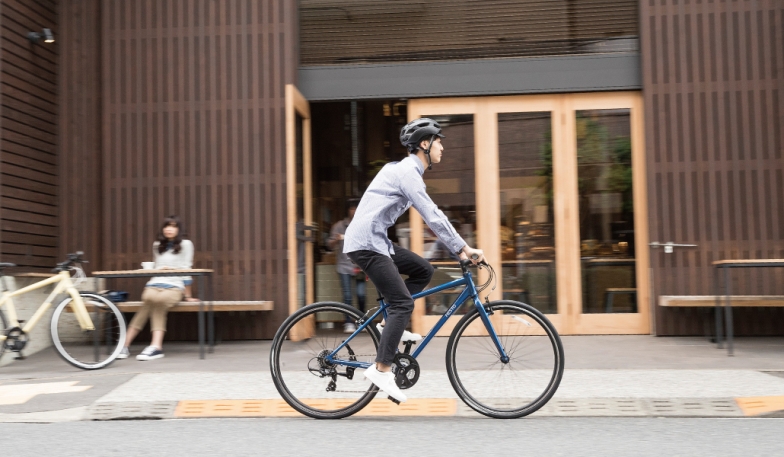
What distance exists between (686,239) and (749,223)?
630 mm

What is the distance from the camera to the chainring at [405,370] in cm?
507

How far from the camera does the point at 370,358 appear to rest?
16.9 feet

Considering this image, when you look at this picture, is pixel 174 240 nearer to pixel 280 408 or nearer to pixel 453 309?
pixel 280 408

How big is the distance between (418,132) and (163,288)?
400 cm

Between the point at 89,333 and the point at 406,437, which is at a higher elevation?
the point at 89,333

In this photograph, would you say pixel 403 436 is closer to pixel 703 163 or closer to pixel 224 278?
pixel 224 278

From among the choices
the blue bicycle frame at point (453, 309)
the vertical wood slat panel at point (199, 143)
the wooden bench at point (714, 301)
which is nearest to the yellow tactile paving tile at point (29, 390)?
the blue bicycle frame at point (453, 309)

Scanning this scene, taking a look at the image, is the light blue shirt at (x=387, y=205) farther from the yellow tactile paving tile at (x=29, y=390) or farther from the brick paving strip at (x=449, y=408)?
the yellow tactile paving tile at (x=29, y=390)

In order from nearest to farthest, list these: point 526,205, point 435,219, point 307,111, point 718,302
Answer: point 435,219 < point 718,302 < point 526,205 < point 307,111

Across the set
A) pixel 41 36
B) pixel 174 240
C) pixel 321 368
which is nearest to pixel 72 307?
pixel 174 240

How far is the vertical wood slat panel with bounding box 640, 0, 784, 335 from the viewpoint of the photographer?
27.9 feet

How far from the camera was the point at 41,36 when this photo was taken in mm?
8805

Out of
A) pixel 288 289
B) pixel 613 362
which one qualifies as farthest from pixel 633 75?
pixel 288 289

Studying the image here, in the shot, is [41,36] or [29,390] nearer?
[29,390]
